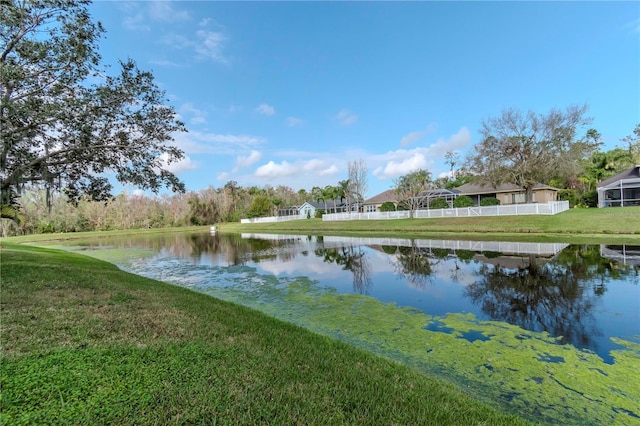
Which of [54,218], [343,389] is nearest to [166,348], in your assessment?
[343,389]

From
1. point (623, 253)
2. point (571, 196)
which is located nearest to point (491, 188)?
point (571, 196)

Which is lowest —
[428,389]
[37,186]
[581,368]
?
[581,368]

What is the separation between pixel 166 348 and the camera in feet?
12.7

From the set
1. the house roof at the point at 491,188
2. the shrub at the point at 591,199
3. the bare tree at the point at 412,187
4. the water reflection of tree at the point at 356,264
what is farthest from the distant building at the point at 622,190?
the water reflection of tree at the point at 356,264

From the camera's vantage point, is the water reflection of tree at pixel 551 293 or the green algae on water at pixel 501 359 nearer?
the green algae on water at pixel 501 359

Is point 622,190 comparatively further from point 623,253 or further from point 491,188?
point 623,253

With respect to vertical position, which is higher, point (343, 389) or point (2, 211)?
point (2, 211)

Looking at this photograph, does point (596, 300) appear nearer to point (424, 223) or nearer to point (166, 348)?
point (166, 348)

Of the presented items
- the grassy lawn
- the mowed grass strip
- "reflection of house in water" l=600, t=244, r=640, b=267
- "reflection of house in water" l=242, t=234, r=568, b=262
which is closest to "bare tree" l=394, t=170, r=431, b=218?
the grassy lawn

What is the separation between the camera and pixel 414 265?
13.1 metres

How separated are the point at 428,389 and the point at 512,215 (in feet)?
87.3

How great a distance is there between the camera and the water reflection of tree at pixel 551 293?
6.00 m

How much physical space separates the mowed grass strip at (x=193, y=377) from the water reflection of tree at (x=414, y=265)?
6454mm

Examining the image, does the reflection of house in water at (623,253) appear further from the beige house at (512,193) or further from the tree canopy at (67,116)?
the beige house at (512,193)
